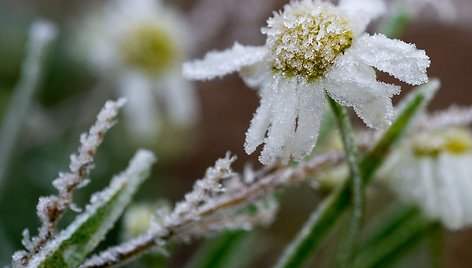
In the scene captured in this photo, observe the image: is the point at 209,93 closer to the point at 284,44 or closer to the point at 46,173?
the point at 46,173

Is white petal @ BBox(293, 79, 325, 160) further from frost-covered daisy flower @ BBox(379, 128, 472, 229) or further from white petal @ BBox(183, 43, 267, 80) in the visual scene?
frost-covered daisy flower @ BBox(379, 128, 472, 229)

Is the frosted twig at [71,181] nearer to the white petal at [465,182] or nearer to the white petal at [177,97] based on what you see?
the white petal at [465,182]

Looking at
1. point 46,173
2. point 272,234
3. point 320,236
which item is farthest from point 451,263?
point 320,236

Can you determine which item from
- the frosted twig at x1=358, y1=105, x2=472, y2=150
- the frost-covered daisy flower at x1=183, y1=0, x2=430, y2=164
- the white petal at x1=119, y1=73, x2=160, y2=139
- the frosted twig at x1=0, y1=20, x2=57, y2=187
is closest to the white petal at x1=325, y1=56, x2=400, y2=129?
the frost-covered daisy flower at x1=183, y1=0, x2=430, y2=164

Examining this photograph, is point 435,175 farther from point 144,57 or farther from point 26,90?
point 144,57

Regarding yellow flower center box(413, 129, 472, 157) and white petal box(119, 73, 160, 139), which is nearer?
yellow flower center box(413, 129, 472, 157)

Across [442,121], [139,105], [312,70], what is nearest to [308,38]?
[312,70]

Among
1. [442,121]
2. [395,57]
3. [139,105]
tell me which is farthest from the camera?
[139,105]
